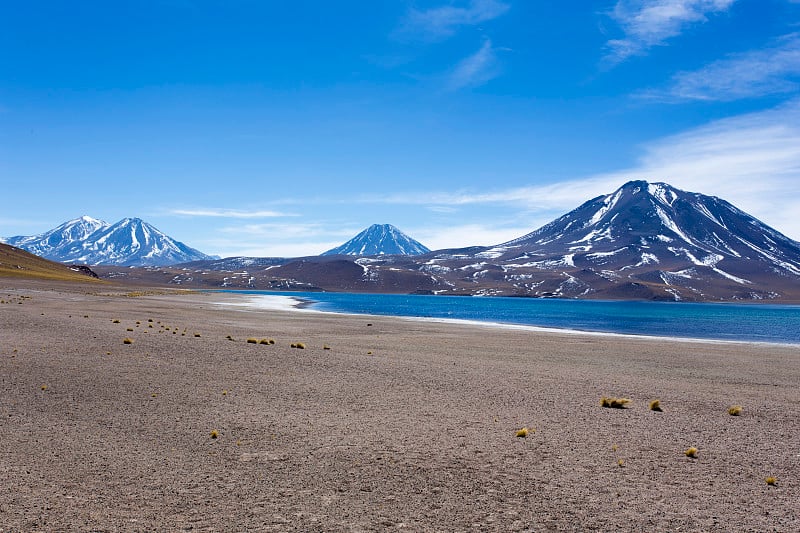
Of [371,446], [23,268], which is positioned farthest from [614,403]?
[23,268]

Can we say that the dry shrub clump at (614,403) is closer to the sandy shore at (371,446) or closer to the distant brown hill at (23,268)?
the sandy shore at (371,446)

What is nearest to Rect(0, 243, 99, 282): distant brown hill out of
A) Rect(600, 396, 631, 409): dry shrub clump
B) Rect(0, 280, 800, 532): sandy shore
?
Rect(0, 280, 800, 532): sandy shore

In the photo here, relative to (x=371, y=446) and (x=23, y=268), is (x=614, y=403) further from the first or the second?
(x=23, y=268)

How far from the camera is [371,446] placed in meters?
15.8

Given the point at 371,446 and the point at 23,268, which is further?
the point at 23,268

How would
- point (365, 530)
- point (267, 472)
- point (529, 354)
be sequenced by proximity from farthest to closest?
point (529, 354) < point (267, 472) < point (365, 530)

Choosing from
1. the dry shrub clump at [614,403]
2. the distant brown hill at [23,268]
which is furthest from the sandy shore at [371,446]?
the distant brown hill at [23,268]

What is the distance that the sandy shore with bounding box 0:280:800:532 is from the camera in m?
11.3

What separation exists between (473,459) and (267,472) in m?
5.35

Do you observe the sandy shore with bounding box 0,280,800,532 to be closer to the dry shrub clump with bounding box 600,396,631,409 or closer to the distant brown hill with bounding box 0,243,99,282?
the dry shrub clump with bounding box 600,396,631,409

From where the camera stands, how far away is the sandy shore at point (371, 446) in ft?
37.2

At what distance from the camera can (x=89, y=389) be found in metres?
21.0

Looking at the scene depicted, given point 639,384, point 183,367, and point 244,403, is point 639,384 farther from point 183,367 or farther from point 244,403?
point 183,367

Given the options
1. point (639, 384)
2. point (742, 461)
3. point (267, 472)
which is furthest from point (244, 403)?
point (639, 384)
